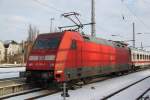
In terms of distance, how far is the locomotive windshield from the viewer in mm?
15639

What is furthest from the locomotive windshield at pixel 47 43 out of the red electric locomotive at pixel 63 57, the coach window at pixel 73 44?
the coach window at pixel 73 44

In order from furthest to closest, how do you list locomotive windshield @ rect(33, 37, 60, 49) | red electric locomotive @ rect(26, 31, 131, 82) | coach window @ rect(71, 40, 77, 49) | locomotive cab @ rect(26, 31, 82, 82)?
coach window @ rect(71, 40, 77, 49)
locomotive windshield @ rect(33, 37, 60, 49)
red electric locomotive @ rect(26, 31, 131, 82)
locomotive cab @ rect(26, 31, 82, 82)

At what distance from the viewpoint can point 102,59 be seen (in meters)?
20.8

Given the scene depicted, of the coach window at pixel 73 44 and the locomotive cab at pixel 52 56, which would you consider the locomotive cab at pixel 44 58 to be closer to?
the locomotive cab at pixel 52 56

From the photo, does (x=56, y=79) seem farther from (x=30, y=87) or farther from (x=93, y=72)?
(x=93, y=72)

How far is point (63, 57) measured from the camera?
1516 centimetres

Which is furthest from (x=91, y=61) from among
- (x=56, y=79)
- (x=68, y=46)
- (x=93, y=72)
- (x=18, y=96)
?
(x=18, y=96)

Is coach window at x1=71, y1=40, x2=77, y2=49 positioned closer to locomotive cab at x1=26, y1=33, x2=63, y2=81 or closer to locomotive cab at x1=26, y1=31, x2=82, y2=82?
locomotive cab at x1=26, y1=31, x2=82, y2=82

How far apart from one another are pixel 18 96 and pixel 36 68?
2.25 m

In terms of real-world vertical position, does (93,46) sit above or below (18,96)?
above

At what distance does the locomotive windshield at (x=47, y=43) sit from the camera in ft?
51.3

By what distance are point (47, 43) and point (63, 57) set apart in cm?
153

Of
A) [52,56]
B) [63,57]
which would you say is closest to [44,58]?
[52,56]

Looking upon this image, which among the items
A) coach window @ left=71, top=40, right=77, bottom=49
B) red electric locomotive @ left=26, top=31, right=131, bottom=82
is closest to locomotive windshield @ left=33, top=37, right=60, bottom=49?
red electric locomotive @ left=26, top=31, right=131, bottom=82
